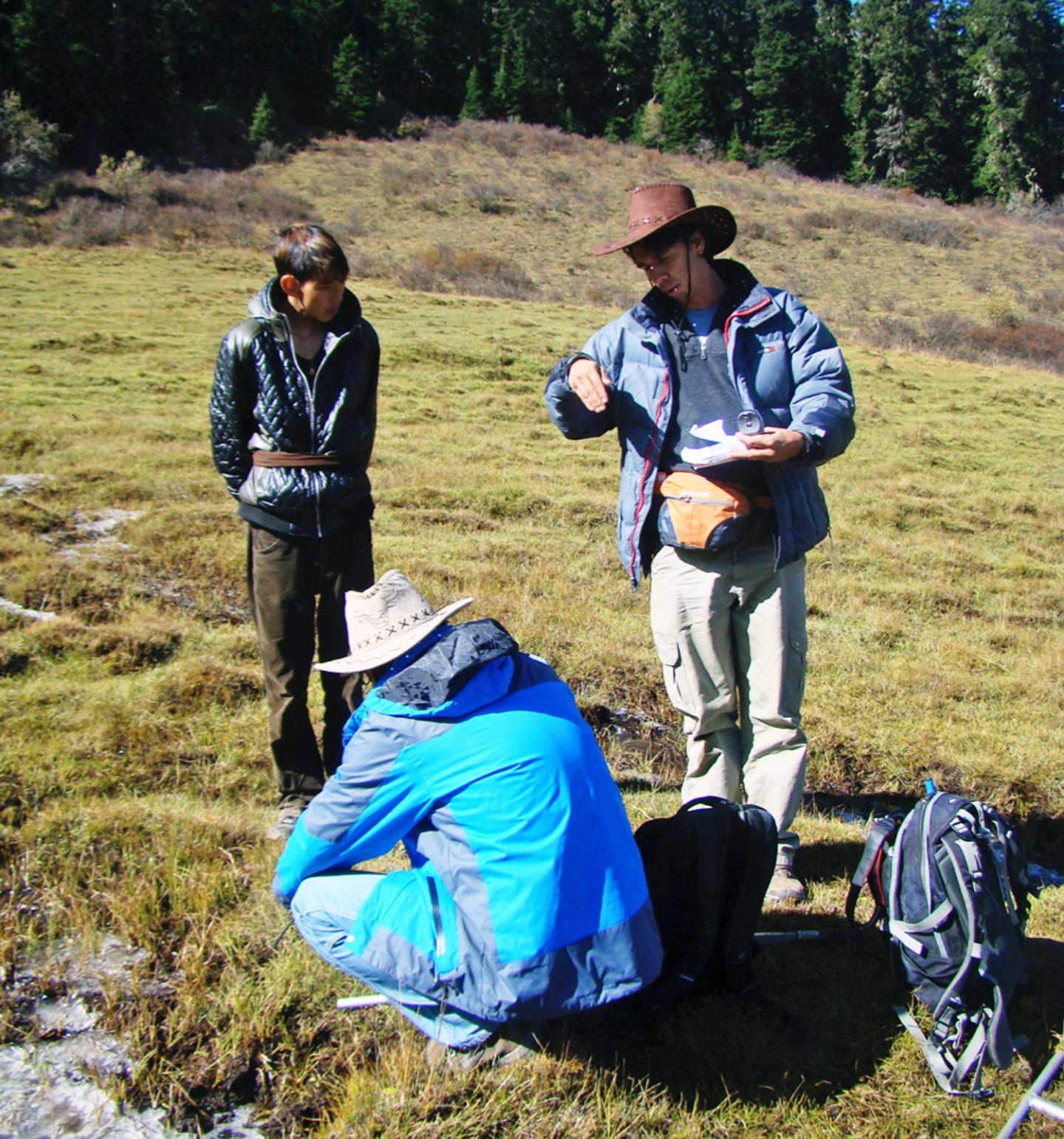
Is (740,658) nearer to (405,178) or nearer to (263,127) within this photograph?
(405,178)

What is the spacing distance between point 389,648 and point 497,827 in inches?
18.1

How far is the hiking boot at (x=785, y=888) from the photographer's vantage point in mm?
3309

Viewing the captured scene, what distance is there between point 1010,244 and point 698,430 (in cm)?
3685

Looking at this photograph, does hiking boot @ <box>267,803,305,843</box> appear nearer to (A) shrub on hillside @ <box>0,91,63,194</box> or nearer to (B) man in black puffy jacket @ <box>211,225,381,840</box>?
(B) man in black puffy jacket @ <box>211,225,381,840</box>

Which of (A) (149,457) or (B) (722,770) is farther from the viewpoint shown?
(A) (149,457)

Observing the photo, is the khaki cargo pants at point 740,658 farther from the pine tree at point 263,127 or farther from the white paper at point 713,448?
the pine tree at point 263,127

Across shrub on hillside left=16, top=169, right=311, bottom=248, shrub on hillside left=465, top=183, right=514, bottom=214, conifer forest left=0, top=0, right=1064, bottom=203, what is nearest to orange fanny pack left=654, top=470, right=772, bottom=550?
shrub on hillside left=16, top=169, right=311, bottom=248

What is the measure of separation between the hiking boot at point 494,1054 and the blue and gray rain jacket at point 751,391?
154 cm

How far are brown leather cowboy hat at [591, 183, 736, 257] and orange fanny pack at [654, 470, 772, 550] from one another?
0.76 meters

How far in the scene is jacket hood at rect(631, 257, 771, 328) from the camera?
3.27m

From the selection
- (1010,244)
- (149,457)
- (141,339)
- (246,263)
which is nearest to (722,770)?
(149,457)

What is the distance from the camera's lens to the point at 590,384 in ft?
10.4

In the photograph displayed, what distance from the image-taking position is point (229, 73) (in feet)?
161

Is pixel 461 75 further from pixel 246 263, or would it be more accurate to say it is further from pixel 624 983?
pixel 624 983
